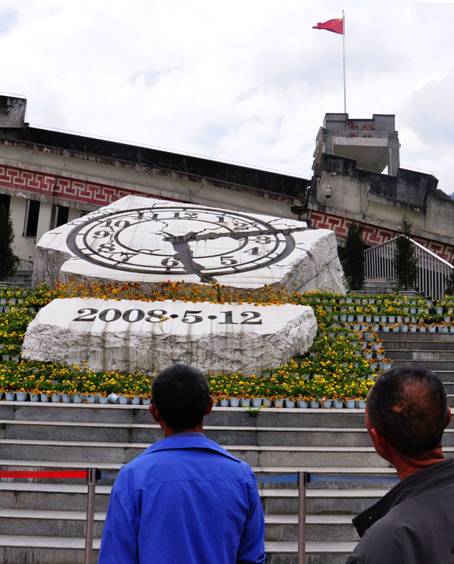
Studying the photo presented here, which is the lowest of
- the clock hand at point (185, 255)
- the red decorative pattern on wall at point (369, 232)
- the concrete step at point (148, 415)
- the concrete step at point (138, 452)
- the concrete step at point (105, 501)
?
the concrete step at point (105, 501)

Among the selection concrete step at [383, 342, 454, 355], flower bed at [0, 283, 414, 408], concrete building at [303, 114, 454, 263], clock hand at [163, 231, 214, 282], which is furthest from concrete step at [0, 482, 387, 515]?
concrete building at [303, 114, 454, 263]

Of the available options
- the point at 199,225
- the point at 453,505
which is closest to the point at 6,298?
the point at 199,225

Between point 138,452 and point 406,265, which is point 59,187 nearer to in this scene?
point 406,265

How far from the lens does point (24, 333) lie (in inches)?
330

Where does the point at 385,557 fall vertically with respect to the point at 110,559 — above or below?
above

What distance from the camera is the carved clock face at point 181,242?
9.64 m

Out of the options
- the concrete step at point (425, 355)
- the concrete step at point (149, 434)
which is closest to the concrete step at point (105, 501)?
the concrete step at point (149, 434)

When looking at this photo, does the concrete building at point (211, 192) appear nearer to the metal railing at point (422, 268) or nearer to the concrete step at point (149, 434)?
the metal railing at point (422, 268)

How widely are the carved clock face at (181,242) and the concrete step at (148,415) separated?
332cm

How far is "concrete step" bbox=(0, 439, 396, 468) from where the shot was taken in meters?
5.55

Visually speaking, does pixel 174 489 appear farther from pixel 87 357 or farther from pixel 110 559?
pixel 87 357

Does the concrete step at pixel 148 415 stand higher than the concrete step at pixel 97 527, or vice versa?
the concrete step at pixel 148 415

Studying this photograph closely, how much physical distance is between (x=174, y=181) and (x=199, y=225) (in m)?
6.50

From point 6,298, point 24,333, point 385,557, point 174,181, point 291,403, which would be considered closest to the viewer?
point 385,557
